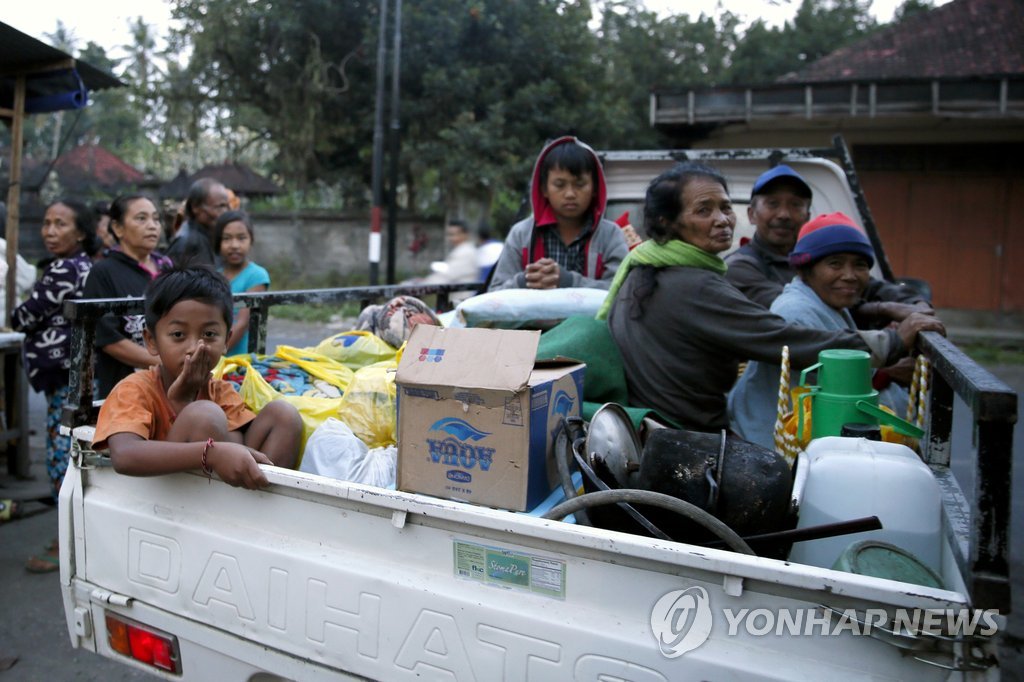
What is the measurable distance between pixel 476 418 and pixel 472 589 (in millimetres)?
405

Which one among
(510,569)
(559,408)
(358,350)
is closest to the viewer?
(510,569)

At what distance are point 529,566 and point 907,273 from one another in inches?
531

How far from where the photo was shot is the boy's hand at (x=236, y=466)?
1.82 m

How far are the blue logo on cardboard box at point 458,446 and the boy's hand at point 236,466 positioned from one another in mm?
409

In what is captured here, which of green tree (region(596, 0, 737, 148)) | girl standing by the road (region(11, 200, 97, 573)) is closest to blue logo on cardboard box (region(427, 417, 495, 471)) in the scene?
girl standing by the road (region(11, 200, 97, 573))

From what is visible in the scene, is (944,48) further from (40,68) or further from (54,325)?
(54,325)

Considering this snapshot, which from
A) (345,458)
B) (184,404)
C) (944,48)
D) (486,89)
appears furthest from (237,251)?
(944,48)

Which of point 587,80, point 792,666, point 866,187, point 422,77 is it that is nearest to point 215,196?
point 792,666

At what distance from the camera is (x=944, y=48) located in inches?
536

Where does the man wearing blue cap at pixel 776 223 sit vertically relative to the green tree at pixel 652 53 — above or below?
below


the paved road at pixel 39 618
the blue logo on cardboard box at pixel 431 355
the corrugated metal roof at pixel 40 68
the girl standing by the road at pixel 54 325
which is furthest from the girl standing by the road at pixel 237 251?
the blue logo on cardboard box at pixel 431 355

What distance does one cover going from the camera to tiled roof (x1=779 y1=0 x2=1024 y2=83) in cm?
1259

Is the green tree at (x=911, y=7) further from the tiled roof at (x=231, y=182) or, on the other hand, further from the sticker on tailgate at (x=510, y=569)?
the sticker on tailgate at (x=510, y=569)

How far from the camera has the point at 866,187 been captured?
12844 mm
